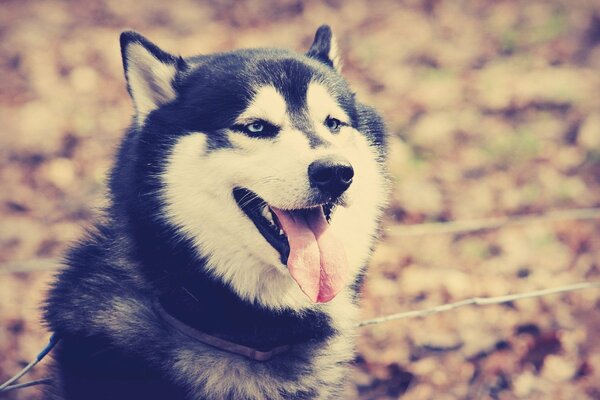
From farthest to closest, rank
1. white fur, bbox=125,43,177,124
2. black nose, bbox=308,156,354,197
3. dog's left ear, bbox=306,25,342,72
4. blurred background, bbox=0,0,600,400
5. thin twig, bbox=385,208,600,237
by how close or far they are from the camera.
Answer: thin twig, bbox=385,208,600,237 < blurred background, bbox=0,0,600,400 < dog's left ear, bbox=306,25,342,72 < white fur, bbox=125,43,177,124 < black nose, bbox=308,156,354,197

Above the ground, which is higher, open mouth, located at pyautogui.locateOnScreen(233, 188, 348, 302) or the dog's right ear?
the dog's right ear

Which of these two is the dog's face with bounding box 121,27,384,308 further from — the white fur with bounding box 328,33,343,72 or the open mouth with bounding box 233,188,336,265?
the white fur with bounding box 328,33,343,72

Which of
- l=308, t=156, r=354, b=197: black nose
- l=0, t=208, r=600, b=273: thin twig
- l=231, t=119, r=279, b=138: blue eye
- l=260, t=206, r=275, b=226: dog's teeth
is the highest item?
l=231, t=119, r=279, b=138: blue eye

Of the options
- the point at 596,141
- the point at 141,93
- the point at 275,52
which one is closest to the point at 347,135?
the point at 275,52

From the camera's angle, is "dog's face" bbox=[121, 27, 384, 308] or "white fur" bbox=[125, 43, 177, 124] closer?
"dog's face" bbox=[121, 27, 384, 308]

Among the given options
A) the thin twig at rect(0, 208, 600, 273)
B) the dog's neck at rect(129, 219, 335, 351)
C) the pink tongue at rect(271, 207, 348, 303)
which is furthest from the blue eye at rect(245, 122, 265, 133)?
the thin twig at rect(0, 208, 600, 273)

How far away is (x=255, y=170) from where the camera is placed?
2.47 metres

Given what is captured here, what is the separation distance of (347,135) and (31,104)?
4.43 meters

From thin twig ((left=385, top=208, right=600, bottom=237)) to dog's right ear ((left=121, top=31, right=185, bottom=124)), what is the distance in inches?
105

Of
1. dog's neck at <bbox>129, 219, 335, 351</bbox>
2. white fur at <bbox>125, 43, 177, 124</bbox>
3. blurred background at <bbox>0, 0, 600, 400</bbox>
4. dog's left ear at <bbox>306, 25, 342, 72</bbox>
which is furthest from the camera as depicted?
blurred background at <bbox>0, 0, 600, 400</bbox>

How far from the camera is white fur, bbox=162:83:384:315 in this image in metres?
2.43

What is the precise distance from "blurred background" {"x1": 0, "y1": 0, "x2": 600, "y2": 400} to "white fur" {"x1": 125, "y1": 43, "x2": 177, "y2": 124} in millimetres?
600

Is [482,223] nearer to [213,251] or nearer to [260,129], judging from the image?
[260,129]

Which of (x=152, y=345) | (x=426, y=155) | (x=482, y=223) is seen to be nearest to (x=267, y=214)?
(x=152, y=345)
